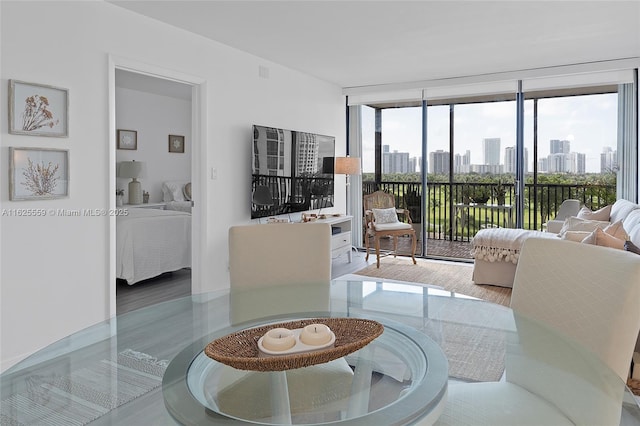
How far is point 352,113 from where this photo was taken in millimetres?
7047

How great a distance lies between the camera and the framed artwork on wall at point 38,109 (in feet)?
9.41

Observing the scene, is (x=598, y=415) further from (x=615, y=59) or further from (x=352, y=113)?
(x=352, y=113)

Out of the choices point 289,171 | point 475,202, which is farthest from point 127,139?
point 475,202

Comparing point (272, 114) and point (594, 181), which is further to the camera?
point (594, 181)

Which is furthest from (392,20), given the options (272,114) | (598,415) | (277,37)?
(598,415)

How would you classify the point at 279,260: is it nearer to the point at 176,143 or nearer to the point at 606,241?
the point at 606,241

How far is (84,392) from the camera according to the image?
4.16 ft

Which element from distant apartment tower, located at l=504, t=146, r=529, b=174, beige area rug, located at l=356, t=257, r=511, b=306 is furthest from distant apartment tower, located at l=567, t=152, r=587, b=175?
beige area rug, located at l=356, t=257, r=511, b=306

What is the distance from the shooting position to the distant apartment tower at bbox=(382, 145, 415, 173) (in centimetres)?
680

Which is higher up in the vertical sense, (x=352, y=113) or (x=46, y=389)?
(x=352, y=113)

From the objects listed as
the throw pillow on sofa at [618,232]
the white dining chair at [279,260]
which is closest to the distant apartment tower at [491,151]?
the throw pillow on sofa at [618,232]

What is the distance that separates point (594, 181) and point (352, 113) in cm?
337

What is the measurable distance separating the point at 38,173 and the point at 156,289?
206 cm

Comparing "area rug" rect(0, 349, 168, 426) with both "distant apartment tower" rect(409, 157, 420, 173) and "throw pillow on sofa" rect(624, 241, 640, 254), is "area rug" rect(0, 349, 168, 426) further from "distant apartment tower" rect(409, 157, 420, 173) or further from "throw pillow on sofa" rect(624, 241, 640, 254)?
"distant apartment tower" rect(409, 157, 420, 173)
